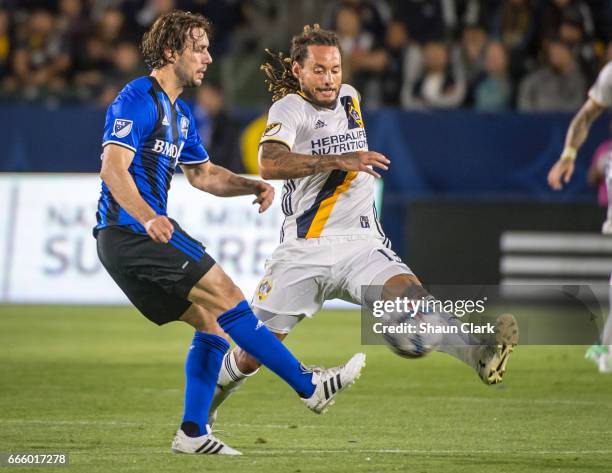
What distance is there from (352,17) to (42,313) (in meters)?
5.62

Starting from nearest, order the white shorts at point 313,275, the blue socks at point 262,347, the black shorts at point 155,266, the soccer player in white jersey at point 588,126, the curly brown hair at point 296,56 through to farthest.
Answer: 1. the black shorts at point 155,266
2. the blue socks at point 262,347
3. the white shorts at point 313,275
4. the curly brown hair at point 296,56
5. the soccer player in white jersey at point 588,126

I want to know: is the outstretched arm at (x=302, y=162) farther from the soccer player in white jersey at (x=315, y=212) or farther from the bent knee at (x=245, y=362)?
the bent knee at (x=245, y=362)

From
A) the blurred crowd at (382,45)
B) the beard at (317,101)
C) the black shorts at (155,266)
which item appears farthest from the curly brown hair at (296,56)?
the blurred crowd at (382,45)

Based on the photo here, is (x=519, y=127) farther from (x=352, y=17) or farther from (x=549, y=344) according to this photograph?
(x=549, y=344)

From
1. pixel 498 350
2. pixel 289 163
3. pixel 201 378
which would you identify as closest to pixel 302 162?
pixel 289 163

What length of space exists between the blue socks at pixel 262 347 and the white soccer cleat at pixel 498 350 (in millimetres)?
885

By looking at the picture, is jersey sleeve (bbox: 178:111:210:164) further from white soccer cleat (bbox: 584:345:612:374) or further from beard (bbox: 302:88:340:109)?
white soccer cleat (bbox: 584:345:612:374)

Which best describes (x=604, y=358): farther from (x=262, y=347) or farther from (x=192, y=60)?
(x=192, y=60)

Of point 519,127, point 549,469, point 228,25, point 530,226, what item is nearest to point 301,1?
point 228,25

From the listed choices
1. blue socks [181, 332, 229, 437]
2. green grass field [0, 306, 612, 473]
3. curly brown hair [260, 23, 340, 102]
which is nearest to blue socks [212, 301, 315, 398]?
blue socks [181, 332, 229, 437]

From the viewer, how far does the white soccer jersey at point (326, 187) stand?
7590mm

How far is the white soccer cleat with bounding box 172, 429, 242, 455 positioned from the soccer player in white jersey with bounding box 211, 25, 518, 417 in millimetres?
640

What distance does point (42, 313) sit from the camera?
1509 cm

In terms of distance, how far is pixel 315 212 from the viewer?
762cm
